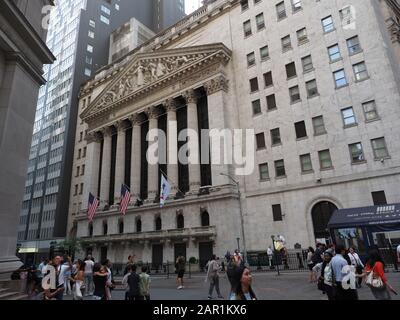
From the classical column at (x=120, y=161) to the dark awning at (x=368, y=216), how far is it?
114 ft

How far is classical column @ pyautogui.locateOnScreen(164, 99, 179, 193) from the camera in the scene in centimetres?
4106

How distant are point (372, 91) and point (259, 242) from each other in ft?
65.8

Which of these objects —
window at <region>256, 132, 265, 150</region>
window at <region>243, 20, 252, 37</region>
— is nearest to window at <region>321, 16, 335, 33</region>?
window at <region>243, 20, 252, 37</region>

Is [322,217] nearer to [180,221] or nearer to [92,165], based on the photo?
[180,221]

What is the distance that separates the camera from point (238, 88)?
4044 centimetres

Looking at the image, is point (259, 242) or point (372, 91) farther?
point (259, 242)

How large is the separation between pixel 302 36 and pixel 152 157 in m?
26.5

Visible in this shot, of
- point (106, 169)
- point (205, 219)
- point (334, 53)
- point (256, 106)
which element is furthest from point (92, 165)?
point (334, 53)

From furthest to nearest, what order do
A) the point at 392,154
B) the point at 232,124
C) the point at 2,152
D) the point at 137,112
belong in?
the point at 137,112, the point at 232,124, the point at 392,154, the point at 2,152

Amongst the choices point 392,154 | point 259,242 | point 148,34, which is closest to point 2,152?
point 259,242

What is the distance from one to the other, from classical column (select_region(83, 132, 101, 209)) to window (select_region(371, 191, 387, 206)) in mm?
43531

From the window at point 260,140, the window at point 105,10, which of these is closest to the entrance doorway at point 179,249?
the window at point 260,140

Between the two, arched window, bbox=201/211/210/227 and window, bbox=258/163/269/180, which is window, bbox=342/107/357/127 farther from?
arched window, bbox=201/211/210/227

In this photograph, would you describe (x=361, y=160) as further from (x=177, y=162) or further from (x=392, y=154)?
(x=177, y=162)
